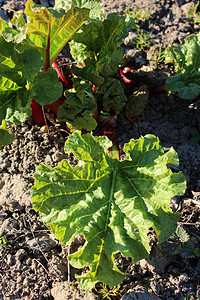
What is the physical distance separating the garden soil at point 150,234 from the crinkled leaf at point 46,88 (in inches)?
22.0

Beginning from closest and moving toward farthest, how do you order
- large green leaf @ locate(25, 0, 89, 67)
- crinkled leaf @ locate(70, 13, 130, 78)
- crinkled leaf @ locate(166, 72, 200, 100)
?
large green leaf @ locate(25, 0, 89, 67)
crinkled leaf @ locate(70, 13, 130, 78)
crinkled leaf @ locate(166, 72, 200, 100)

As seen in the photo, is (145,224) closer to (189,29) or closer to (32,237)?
(32,237)

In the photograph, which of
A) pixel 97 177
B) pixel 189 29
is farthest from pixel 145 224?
pixel 189 29

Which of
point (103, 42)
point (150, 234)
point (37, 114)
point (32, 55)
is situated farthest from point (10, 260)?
point (103, 42)

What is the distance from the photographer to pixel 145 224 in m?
1.80

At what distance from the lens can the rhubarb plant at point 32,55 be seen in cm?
196

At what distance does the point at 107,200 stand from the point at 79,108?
860 millimetres

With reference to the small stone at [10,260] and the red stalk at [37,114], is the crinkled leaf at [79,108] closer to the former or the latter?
the red stalk at [37,114]

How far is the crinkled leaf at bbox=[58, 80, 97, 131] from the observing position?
7.86ft

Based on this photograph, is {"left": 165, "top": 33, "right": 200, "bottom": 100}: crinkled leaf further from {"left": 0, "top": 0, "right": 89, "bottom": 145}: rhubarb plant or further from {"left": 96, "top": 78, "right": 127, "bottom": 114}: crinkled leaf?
{"left": 0, "top": 0, "right": 89, "bottom": 145}: rhubarb plant

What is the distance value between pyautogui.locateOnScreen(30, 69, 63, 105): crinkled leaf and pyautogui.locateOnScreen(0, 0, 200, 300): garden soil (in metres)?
0.56

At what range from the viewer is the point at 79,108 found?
2430 millimetres

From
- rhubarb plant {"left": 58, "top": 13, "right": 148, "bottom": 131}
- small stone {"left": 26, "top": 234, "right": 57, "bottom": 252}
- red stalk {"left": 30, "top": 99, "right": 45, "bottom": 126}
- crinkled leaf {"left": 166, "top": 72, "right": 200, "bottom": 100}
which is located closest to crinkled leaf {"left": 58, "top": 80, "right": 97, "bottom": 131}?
rhubarb plant {"left": 58, "top": 13, "right": 148, "bottom": 131}

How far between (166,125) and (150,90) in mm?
394
